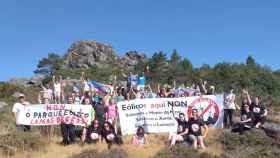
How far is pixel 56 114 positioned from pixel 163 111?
12.1 feet

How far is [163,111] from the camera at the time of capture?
18.0 metres

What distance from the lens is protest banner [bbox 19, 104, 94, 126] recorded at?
17.5 metres

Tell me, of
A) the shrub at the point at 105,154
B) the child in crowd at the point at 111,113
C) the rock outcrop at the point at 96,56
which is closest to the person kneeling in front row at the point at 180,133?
the shrub at the point at 105,154

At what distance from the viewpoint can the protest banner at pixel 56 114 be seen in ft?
57.5

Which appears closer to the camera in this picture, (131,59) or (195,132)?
(195,132)

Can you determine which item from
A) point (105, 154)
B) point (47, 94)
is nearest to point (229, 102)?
point (105, 154)

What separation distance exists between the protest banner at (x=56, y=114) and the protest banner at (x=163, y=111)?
1249 mm

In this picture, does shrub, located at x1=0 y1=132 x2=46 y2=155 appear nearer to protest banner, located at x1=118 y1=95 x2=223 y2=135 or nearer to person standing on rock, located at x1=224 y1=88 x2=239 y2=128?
protest banner, located at x1=118 y1=95 x2=223 y2=135

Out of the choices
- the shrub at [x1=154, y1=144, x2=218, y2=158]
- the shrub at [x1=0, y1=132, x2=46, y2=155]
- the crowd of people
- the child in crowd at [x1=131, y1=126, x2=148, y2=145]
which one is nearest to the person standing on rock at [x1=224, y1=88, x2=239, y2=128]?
the crowd of people

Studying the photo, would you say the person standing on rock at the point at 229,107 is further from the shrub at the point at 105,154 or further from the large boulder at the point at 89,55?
the large boulder at the point at 89,55

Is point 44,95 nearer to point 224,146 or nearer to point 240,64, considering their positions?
point 224,146

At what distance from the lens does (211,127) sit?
1823cm

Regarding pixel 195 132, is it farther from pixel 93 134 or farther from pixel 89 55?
pixel 89 55

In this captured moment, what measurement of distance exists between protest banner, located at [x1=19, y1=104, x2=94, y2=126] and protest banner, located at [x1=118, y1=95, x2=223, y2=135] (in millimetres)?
1249
